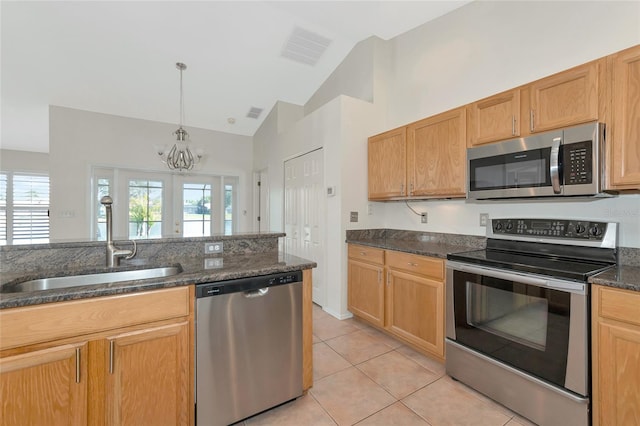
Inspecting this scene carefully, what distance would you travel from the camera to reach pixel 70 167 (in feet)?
14.0

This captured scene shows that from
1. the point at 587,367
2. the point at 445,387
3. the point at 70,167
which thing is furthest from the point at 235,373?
the point at 70,167

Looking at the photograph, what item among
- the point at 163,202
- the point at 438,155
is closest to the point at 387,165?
the point at 438,155

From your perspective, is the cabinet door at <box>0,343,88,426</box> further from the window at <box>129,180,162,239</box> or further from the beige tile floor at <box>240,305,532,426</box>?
the window at <box>129,180,162,239</box>

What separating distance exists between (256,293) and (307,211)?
7.58 ft

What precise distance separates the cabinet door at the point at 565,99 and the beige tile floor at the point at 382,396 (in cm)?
187

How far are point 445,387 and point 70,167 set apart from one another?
5.54 meters

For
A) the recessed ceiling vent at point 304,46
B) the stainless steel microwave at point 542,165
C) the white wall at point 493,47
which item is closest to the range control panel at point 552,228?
the stainless steel microwave at point 542,165

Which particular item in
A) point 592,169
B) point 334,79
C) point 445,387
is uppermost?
point 334,79

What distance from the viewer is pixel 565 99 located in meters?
1.79

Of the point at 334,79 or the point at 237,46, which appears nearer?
the point at 237,46

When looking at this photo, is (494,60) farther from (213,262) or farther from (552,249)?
(213,262)

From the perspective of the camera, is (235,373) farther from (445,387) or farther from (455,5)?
(455,5)

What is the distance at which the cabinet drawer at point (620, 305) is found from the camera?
132 centimetres

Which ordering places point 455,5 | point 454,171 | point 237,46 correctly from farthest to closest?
point 237,46
point 455,5
point 454,171
